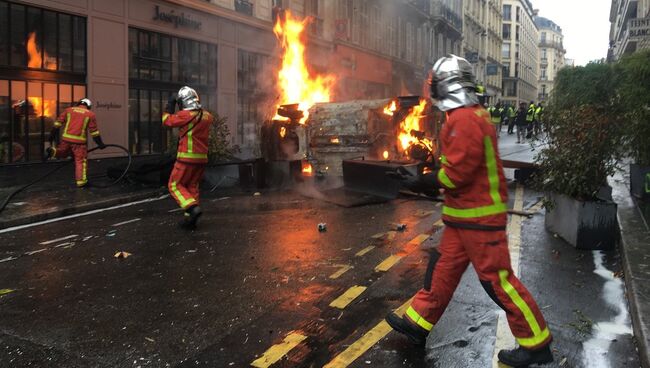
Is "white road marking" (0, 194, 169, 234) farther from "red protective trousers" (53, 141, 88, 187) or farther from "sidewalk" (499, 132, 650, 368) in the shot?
"sidewalk" (499, 132, 650, 368)

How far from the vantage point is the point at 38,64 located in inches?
525

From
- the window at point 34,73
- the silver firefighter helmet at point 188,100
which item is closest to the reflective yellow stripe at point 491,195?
the silver firefighter helmet at point 188,100

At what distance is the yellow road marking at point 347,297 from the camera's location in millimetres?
4184

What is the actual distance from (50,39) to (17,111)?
6.88 feet

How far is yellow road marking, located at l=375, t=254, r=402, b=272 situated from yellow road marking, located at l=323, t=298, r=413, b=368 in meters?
1.32

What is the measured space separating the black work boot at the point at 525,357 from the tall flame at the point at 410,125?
832 cm

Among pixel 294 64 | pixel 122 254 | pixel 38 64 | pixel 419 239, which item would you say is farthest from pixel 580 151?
pixel 294 64

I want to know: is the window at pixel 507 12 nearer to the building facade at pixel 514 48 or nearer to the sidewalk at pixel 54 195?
the building facade at pixel 514 48

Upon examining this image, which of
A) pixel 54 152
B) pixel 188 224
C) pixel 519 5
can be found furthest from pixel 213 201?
pixel 519 5

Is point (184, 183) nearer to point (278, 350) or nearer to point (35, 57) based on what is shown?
point (278, 350)

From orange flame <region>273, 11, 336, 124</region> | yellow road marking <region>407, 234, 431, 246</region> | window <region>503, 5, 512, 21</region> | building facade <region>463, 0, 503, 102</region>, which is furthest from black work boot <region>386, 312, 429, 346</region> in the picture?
window <region>503, 5, 512, 21</region>

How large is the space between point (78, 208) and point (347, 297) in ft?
19.0

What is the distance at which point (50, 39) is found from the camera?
13602 millimetres

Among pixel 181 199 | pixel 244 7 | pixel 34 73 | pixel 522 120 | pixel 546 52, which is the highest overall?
pixel 546 52
